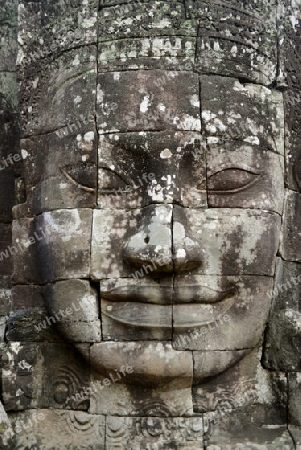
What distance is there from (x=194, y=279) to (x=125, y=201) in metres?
0.82

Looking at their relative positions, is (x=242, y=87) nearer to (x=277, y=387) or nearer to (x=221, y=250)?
(x=221, y=250)

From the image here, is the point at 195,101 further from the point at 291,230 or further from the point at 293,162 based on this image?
the point at 291,230

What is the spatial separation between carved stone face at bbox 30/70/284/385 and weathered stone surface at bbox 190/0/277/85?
180mm

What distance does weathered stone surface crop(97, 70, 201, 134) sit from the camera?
6.59 m

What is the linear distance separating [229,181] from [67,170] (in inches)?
50.9

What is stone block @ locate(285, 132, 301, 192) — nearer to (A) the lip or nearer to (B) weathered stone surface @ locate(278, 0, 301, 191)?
(B) weathered stone surface @ locate(278, 0, 301, 191)

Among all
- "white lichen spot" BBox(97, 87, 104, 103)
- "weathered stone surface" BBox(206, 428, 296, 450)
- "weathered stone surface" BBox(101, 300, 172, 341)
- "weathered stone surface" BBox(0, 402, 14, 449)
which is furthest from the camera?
"white lichen spot" BBox(97, 87, 104, 103)

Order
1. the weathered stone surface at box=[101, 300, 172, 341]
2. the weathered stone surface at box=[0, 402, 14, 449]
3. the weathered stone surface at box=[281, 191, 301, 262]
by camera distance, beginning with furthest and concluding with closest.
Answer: the weathered stone surface at box=[281, 191, 301, 262] < the weathered stone surface at box=[101, 300, 172, 341] < the weathered stone surface at box=[0, 402, 14, 449]

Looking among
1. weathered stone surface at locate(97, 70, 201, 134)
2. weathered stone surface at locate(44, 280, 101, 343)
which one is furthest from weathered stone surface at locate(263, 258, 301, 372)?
weathered stone surface at locate(97, 70, 201, 134)

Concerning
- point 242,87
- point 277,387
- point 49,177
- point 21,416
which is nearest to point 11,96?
point 49,177

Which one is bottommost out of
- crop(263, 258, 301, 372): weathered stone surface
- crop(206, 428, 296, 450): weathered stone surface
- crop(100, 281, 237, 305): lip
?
crop(206, 428, 296, 450): weathered stone surface

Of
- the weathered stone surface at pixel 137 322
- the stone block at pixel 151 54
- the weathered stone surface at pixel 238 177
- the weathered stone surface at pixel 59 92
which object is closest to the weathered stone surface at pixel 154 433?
the weathered stone surface at pixel 137 322

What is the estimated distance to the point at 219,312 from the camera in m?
6.51

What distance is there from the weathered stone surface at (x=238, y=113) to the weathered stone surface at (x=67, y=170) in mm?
949
